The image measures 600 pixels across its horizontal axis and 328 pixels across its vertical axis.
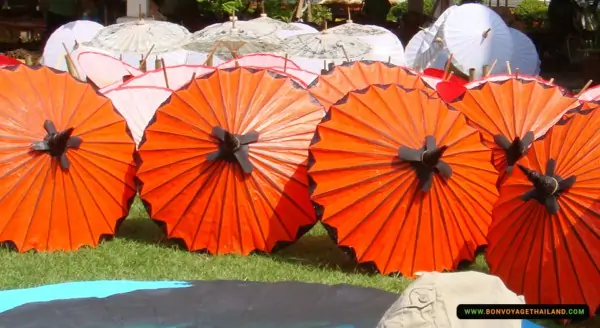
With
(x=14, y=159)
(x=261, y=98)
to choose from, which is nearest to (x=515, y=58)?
(x=261, y=98)

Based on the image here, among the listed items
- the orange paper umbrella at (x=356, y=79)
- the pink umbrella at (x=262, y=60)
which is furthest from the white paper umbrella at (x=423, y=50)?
the orange paper umbrella at (x=356, y=79)

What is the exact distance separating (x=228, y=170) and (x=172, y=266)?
678mm

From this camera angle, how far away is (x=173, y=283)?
5355mm

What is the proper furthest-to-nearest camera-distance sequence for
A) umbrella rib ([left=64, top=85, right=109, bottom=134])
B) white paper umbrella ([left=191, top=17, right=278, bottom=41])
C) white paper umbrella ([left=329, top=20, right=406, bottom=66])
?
white paper umbrella ([left=329, top=20, right=406, bottom=66])
white paper umbrella ([left=191, top=17, right=278, bottom=41])
umbrella rib ([left=64, top=85, right=109, bottom=134])

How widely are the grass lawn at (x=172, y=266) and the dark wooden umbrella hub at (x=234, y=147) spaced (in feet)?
1.94

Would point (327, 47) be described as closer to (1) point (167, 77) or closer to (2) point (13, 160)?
(1) point (167, 77)

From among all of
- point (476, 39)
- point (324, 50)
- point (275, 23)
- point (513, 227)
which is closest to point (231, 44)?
point (324, 50)

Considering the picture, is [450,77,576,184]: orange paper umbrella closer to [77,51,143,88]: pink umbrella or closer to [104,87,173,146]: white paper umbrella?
[104,87,173,146]: white paper umbrella

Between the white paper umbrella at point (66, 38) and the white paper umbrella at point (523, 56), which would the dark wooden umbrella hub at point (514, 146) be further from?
the white paper umbrella at point (523, 56)

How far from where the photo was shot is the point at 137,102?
739 centimetres

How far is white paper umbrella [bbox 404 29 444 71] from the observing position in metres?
13.5

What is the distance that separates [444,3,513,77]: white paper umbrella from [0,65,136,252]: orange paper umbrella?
7.73 metres

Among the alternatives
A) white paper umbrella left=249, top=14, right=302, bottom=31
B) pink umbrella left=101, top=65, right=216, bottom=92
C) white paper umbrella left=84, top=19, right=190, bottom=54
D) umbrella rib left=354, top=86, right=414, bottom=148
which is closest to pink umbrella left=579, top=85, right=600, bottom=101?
umbrella rib left=354, top=86, right=414, bottom=148

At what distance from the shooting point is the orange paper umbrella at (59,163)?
6.13 m
